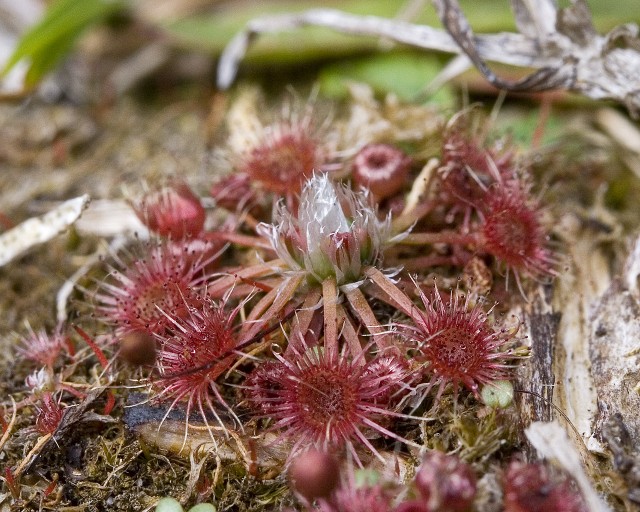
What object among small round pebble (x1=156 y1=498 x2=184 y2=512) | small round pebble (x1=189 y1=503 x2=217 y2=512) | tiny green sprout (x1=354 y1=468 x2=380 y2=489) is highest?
tiny green sprout (x1=354 y1=468 x2=380 y2=489)

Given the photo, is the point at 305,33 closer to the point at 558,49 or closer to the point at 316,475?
the point at 558,49

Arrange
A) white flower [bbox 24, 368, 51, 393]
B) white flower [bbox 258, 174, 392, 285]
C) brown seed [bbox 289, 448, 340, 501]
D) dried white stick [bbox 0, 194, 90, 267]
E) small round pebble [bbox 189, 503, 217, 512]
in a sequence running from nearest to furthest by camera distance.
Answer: brown seed [bbox 289, 448, 340, 501], small round pebble [bbox 189, 503, 217, 512], white flower [bbox 258, 174, 392, 285], white flower [bbox 24, 368, 51, 393], dried white stick [bbox 0, 194, 90, 267]

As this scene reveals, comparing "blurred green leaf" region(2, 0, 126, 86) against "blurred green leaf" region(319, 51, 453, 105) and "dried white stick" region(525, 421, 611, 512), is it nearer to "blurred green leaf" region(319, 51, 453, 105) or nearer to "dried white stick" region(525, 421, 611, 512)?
"blurred green leaf" region(319, 51, 453, 105)

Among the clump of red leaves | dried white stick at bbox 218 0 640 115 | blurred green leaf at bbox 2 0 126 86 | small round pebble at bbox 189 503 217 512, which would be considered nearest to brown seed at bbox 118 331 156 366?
the clump of red leaves

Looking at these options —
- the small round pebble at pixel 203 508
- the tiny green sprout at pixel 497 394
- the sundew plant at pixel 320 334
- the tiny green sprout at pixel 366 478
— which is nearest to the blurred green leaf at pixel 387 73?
the sundew plant at pixel 320 334

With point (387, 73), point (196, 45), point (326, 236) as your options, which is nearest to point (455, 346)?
point (326, 236)

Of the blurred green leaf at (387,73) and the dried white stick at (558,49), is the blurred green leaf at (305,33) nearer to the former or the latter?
the blurred green leaf at (387,73)

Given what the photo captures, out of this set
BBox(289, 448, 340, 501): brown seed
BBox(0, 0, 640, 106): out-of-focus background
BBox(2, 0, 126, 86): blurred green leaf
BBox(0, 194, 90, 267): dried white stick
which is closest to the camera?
BBox(289, 448, 340, 501): brown seed
